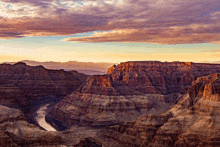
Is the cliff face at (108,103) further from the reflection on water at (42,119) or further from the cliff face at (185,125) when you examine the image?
the cliff face at (185,125)

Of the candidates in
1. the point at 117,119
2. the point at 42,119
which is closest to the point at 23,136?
the point at 117,119

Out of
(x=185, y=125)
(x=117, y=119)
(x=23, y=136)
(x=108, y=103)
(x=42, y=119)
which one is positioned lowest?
(x=42, y=119)

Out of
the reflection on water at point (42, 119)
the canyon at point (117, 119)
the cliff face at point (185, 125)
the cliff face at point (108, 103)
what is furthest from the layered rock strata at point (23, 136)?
the reflection on water at point (42, 119)

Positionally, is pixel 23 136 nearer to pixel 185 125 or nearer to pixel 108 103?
pixel 185 125

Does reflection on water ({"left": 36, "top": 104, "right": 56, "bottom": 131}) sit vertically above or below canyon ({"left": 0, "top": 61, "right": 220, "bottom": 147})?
below

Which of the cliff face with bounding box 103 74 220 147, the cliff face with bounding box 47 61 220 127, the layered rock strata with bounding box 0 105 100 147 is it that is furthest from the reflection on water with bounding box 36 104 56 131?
the cliff face with bounding box 103 74 220 147

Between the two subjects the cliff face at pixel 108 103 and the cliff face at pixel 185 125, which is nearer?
the cliff face at pixel 185 125

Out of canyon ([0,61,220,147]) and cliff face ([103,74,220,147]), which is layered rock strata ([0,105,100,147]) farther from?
cliff face ([103,74,220,147])

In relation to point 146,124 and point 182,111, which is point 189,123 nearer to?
point 182,111
